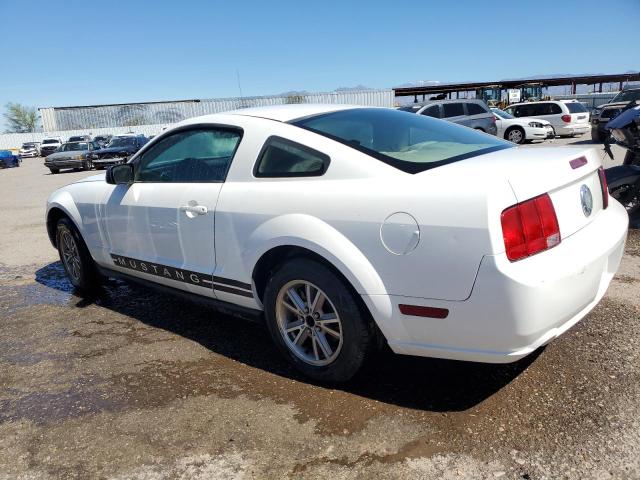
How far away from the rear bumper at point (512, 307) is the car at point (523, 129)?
18384mm

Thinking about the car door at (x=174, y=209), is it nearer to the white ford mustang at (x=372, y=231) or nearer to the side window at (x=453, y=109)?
the white ford mustang at (x=372, y=231)

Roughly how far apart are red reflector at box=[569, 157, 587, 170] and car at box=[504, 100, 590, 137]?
19.9m

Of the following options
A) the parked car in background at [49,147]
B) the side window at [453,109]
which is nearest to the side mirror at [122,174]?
the side window at [453,109]

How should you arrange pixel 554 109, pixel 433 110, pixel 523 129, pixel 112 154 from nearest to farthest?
1. pixel 433 110
2. pixel 523 129
3. pixel 554 109
4. pixel 112 154

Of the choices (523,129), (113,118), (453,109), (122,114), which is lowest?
(523,129)

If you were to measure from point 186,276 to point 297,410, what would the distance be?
1.31m

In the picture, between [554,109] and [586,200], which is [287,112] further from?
[554,109]

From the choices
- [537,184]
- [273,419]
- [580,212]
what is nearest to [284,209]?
[273,419]

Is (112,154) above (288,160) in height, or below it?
below

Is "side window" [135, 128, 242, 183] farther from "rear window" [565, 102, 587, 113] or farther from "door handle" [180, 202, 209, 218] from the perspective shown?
"rear window" [565, 102, 587, 113]

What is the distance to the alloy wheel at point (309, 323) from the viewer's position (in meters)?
2.92

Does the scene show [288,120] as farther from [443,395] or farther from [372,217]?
[443,395]

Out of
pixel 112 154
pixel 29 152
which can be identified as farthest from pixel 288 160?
pixel 29 152

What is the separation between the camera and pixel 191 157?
3758 mm
